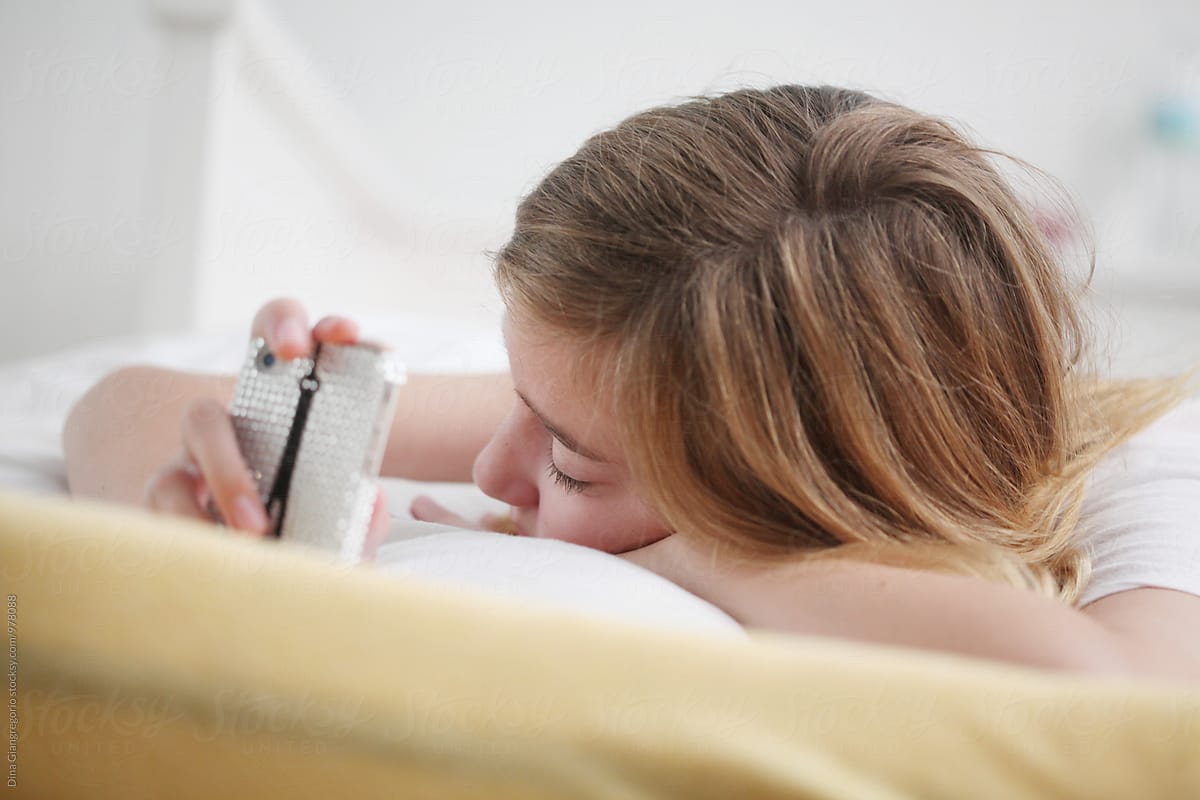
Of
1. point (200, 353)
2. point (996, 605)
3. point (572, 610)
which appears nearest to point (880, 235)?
point (996, 605)

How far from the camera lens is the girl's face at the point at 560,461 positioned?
0.55 meters

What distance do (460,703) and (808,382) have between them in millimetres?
295

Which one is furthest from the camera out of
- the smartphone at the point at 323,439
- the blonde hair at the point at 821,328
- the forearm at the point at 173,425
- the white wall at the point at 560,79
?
→ the white wall at the point at 560,79

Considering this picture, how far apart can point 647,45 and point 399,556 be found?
5.58ft

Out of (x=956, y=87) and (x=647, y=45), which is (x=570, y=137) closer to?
(x=647, y=45)

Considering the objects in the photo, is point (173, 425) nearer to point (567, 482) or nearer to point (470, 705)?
point (567, 482)

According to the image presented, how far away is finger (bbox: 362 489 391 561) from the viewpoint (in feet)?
1.41

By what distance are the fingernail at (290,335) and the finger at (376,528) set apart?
72mm

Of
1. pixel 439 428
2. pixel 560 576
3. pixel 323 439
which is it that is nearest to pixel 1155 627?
pixel 560 576

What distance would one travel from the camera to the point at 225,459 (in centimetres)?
40

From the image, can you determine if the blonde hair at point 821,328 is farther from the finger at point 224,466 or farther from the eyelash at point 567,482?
the finger at point 224,466

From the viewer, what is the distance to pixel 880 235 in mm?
527

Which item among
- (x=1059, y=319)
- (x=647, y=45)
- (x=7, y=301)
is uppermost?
(x=647, y=45)

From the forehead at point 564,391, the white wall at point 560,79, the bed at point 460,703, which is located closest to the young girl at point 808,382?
the forehead at point 564,391
